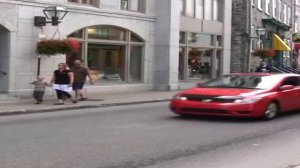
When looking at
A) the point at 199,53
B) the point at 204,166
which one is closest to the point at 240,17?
the point at 199,53

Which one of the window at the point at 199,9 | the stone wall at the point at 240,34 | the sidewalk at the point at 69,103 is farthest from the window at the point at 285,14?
the sidewalk at the point at 69,103

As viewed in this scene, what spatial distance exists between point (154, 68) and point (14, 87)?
8.35 m

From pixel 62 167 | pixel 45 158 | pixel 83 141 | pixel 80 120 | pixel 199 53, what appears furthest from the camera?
pixel 199 53

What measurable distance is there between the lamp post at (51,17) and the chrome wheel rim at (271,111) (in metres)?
8.22

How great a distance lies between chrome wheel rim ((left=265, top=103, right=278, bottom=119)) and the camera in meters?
13.1

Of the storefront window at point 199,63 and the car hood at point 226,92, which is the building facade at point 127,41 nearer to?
the storefront window at point 199,63

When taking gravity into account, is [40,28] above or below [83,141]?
above

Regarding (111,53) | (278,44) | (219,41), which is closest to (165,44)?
(111,53)

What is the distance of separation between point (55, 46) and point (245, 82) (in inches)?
284

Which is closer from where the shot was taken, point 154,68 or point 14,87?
point 14,87

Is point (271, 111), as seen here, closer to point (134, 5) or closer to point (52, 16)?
point (52, 16)

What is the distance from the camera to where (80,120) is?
42.9 feet

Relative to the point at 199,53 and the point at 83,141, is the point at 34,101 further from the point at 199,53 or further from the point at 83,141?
the point at 199,53

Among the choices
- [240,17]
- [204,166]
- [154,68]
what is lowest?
[204,166]
